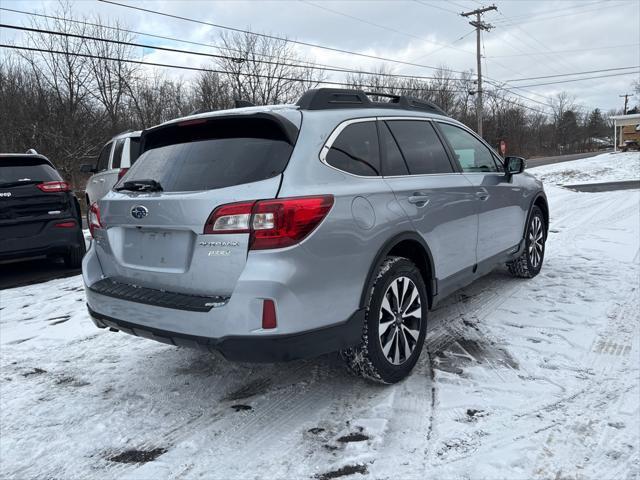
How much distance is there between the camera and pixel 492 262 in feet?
15.3

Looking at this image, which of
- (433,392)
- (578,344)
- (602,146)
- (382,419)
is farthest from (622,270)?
(602,146)

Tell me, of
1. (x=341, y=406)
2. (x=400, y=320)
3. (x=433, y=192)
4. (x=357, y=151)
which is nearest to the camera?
(x=341, y=406)

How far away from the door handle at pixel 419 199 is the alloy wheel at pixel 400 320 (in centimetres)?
54

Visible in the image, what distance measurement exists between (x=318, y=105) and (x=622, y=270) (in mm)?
4761

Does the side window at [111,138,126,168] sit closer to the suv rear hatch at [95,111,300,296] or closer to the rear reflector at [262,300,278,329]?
the suv rear hatch at [95,111,300,296]

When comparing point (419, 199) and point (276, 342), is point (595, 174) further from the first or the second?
point (276, 342)

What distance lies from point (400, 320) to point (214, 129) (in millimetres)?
1708

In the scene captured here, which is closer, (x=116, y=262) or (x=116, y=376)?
(x=116, y=262)

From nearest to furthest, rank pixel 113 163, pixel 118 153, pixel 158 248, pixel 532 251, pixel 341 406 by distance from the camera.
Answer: pixel 158 248 → pixel 341 406 → pixel 532 251 → pixel 118 153 → pixel 113 163

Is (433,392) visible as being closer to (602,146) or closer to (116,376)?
(116,376)

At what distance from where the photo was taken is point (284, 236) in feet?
8.06

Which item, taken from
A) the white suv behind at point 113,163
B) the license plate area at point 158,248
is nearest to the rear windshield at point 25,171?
the white suv behind at point 113,163

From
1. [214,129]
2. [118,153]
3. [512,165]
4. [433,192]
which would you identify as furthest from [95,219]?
[118,153]

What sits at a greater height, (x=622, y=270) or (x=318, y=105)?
(x=318, y=105)
